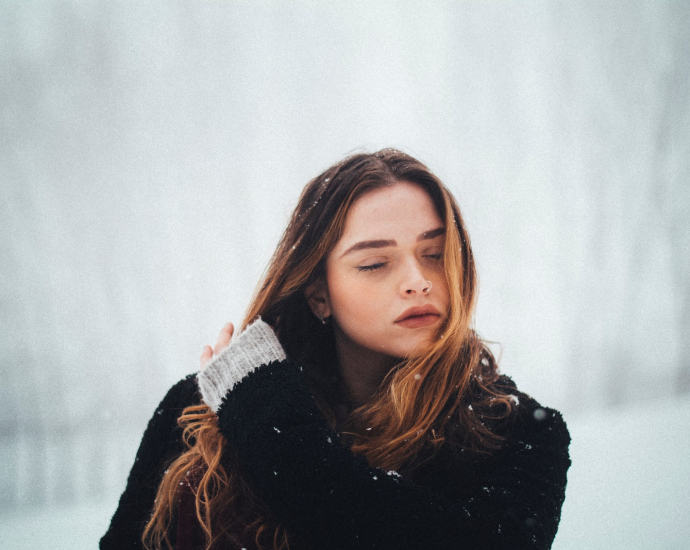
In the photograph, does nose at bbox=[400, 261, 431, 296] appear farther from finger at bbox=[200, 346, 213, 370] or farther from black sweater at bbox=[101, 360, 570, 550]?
finger at bbox=[200, 346, 213, 370]

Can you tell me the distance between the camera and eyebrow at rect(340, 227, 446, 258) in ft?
3.47

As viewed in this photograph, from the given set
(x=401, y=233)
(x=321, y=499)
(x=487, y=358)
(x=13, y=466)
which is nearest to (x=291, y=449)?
(x=321, y=499)

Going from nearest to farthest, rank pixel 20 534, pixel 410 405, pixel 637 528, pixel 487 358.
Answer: pixel 410 405 → pixel 487 358 → pixel 637 528 → pixel 20 534

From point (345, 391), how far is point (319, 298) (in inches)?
12.9

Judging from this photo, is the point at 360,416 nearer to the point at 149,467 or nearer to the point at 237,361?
the point at 237,361

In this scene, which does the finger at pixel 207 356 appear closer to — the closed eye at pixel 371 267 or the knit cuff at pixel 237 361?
the knit cuff at pixel 237 361

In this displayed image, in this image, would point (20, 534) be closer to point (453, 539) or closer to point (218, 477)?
point (218, 477)

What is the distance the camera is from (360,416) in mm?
1138

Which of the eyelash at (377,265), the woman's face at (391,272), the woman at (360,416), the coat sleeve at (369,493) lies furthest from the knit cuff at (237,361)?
the eyelash at (377,265)

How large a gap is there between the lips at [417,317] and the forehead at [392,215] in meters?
0.20

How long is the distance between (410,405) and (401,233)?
460 millimetres

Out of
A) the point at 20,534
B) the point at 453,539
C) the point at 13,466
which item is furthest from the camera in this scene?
the point at 13,466

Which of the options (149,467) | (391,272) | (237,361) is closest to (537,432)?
(391,272)

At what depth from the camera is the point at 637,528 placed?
1.69 m
